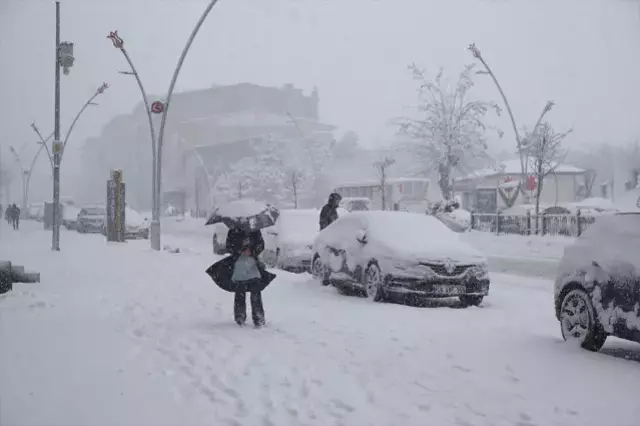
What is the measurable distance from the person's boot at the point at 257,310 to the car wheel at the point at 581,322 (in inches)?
143

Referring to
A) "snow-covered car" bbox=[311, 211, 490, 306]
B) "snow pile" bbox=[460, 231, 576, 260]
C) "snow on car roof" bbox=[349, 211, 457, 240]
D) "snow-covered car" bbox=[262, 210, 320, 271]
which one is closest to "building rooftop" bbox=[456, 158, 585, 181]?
"snow pile" bbox=[460, 231, 576, 260]

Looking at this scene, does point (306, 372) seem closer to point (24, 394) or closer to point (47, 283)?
point (24, 394)

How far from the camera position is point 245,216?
8.88 m

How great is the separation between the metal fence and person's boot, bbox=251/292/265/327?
1827 cm

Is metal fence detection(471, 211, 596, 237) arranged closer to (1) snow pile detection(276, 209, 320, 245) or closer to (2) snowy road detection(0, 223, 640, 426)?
(1) snow pile detection(276, 209, 320, 245)

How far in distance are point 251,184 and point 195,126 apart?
145 feet

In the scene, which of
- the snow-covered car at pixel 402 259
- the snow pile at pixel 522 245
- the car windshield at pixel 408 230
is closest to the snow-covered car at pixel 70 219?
the snow pile at pixel 522 245

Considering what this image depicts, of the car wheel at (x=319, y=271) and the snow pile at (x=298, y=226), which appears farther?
the snow pile at (x=298, y=226)

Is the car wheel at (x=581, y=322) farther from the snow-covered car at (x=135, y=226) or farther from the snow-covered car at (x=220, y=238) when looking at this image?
the snow-covered car at (x=135, y=226)

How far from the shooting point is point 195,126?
5037 inches

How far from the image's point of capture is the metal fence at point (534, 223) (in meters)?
26.8

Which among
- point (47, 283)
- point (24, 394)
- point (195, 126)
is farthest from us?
point (195, 126)

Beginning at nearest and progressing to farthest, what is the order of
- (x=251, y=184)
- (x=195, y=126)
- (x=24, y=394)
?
(x=24, y=394) → (x=251, y=184) → (x=195, y=126)

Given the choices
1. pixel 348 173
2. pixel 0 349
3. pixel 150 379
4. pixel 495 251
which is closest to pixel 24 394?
pixel 150 379
